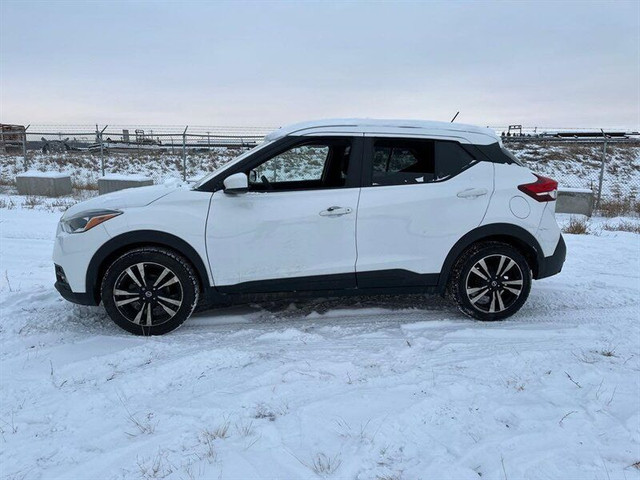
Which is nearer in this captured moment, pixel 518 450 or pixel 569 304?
pixel 518 450

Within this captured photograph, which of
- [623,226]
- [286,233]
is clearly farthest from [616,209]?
[286,233]

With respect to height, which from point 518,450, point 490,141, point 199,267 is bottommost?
point 518,450

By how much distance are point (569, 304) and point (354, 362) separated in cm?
264

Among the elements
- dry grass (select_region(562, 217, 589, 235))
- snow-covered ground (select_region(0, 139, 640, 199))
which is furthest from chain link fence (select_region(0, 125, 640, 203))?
dry grass (select_region(562, 217, 589, 235))

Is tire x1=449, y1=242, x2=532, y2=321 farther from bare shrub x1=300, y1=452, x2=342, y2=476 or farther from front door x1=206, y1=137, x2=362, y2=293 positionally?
bare shrub x1=300, y1=452, x2=342, y2=476

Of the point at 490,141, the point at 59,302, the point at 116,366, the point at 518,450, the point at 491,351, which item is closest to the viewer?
the point at 518,450

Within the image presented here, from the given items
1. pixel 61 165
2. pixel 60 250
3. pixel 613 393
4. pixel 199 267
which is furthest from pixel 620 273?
pixel 61 165

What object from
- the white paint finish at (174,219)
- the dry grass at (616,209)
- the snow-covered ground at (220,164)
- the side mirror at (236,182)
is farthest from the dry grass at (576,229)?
the snow-covered ground at (220,164)

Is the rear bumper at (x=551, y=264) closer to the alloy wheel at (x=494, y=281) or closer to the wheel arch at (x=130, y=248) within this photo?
the alloy wheel at (x=494, y=281)

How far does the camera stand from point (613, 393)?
9.48ft

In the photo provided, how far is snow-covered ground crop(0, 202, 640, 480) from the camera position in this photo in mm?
2271

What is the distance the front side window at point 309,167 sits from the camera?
3998 mm

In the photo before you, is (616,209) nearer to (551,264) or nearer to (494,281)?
(551,264)

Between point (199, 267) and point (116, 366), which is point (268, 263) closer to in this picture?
point (199, 267)
